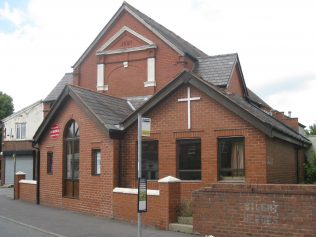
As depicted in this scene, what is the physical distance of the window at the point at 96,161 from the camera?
1733cm

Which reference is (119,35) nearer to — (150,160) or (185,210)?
(150,160)

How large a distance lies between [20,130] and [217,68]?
82.3 ft

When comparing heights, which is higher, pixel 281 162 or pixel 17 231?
pixel 281 162

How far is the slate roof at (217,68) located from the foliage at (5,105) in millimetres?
42041

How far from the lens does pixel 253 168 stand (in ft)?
48.9

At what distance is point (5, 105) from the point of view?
6097cm

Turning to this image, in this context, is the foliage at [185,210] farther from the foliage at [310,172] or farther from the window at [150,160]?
the foliage at [310,172]

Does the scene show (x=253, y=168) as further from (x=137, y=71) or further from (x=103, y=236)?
(x=137, y=71)

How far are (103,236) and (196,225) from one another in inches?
96.9

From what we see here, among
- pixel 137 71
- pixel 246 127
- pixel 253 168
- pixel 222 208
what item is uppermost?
pixel 137 71

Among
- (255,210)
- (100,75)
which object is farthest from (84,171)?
(100,75)

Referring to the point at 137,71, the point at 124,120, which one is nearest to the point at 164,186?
the point at 124,120

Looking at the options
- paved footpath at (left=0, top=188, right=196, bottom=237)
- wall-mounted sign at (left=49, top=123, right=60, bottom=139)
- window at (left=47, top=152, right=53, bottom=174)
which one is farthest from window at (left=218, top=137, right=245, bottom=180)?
window at (left=47, top=152, right=53, bottom=174)

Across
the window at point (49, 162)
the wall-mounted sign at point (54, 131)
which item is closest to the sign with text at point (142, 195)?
the wall-mounted sign at point (54, 131)
